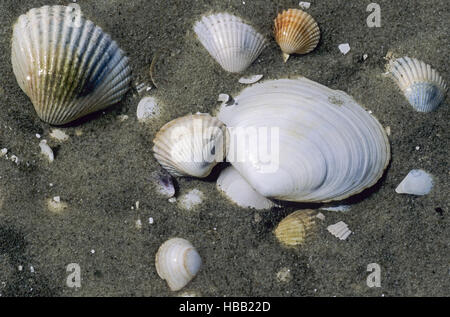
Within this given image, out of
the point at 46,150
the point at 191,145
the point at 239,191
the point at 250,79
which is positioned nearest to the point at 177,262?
the point at 239,191

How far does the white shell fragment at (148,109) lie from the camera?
2975 millimetres

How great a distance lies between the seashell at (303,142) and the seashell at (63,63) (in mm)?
693

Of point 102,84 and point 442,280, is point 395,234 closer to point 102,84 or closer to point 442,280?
point 442,280

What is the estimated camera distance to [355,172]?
292cm

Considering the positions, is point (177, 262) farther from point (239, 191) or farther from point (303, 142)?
point (303, 142)

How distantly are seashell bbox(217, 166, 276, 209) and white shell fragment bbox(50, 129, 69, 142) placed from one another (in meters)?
0.91

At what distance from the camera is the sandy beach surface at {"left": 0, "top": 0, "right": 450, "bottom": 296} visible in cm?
296

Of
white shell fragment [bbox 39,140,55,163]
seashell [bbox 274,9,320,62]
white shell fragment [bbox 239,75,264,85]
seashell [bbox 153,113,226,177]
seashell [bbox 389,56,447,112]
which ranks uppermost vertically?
seashell [bbox 274,9,320,62]

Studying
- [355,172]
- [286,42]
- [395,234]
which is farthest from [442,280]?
[286,42]

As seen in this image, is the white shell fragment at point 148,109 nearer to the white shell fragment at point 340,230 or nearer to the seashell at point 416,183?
the white shell fragment at point 340,230

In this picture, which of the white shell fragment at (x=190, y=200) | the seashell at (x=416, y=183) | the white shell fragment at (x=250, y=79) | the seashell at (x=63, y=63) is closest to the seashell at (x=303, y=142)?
the white shell fragment at (x=250, y=79)

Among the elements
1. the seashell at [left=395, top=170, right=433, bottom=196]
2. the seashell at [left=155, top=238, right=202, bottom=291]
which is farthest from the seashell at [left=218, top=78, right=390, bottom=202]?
the seashell at [left=155, top=238, right=202, bottom=291]

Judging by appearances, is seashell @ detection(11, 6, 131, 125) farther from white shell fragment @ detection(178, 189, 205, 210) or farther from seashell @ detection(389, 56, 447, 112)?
seashell @ detection(389, 56, 447, 112)

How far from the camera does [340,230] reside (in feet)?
9.81
